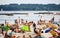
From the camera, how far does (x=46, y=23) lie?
1.43m

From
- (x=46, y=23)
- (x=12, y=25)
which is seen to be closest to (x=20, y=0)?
(x=12, y=25)

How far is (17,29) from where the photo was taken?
1425 millimetres

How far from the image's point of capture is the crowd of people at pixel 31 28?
55.7 inches

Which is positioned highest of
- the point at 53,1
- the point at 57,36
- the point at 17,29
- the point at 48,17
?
the point at 53,1

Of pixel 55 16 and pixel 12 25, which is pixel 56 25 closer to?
pixel 55 16

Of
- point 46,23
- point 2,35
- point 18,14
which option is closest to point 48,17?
point 46,23

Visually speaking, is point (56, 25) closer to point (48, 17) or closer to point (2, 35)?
point (48, 17)

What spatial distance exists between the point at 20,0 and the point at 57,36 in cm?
65

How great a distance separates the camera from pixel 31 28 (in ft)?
4.67

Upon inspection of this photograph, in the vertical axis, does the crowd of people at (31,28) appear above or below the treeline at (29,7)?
below

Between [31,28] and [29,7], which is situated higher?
[29,7]

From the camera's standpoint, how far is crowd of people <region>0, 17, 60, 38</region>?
1.42 m

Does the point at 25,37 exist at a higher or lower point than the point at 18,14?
lower

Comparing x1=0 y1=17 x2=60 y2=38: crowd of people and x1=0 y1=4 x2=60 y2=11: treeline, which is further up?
x1=0 y1=4 x2=60 y2=11: treeline
